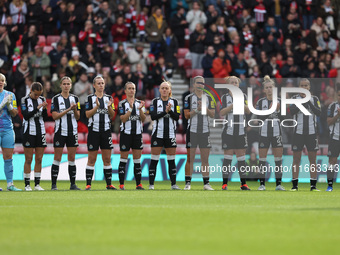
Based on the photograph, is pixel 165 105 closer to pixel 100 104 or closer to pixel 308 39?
pixel 100 104

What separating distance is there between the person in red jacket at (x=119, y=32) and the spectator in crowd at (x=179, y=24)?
5.50 ft

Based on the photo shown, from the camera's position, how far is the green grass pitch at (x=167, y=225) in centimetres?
634

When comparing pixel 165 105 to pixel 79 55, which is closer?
pixel 165 105

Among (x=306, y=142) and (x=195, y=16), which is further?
(x=195, y=16)

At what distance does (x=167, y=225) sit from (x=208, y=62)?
14.5 metres

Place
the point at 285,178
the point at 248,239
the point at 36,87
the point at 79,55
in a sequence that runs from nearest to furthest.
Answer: the point at 248,239 → the point at 36,87 → the point at 285,178 → the point at 79,55

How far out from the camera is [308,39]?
25.1m

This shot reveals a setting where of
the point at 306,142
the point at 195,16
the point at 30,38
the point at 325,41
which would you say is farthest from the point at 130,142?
the point at 325,41

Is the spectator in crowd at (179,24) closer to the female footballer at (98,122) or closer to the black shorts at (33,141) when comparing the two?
the female footballer at (98,122)

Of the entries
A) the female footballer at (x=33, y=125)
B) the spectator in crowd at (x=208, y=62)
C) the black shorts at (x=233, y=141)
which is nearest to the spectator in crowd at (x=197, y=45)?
the spectator in crowd at (x=208, y=62)

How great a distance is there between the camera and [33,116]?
552 inches

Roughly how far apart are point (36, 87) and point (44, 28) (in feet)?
31.2

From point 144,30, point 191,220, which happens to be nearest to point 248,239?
point 191,220

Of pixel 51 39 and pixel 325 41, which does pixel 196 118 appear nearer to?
pixel 51 39
